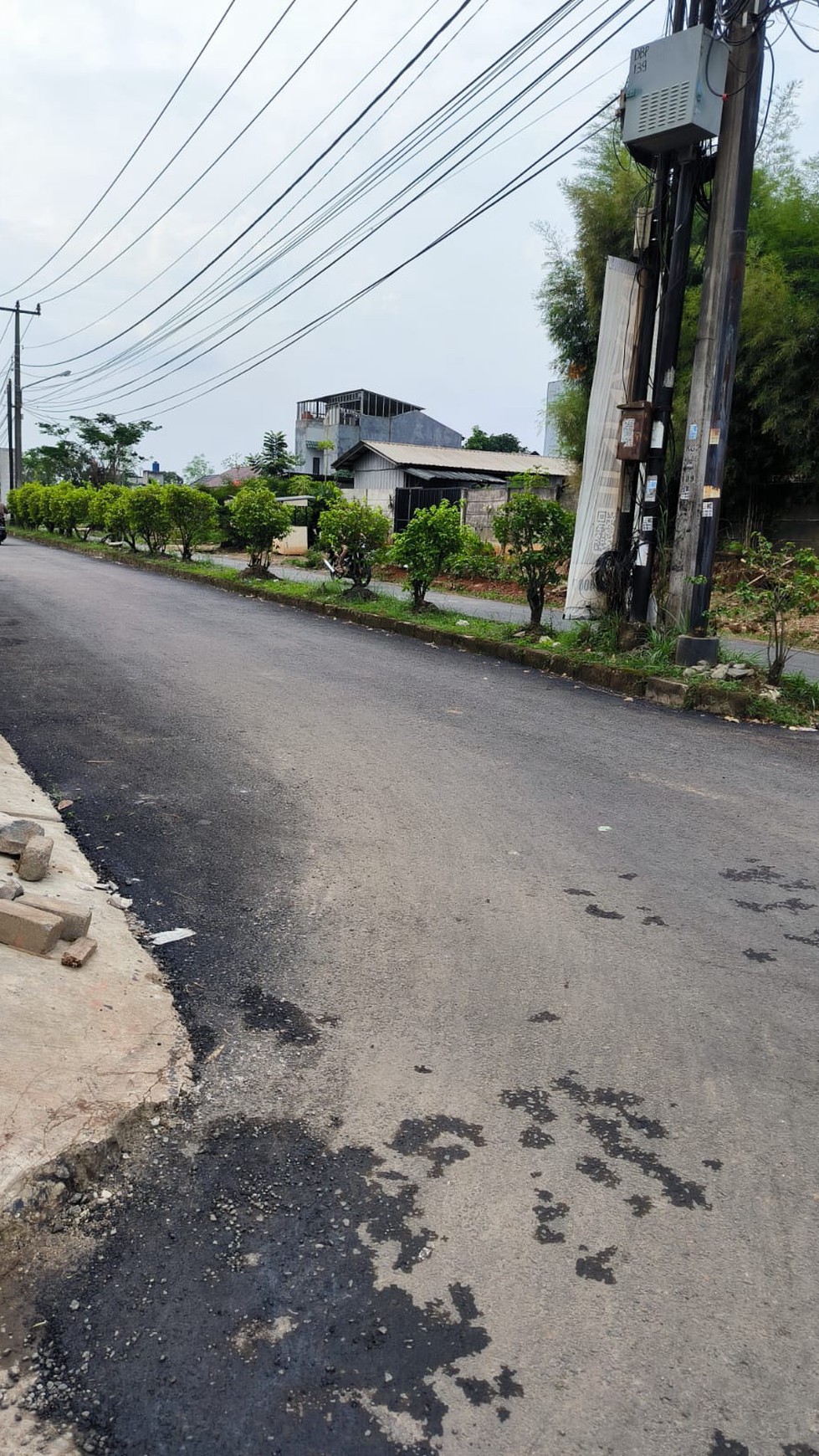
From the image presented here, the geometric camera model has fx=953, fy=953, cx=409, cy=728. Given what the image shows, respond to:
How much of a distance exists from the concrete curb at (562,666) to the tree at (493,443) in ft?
148

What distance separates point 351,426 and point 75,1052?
54819mm

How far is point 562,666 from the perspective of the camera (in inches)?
378

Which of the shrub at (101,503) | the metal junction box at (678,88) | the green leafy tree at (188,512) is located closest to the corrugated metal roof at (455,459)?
the shrub at (101,503)

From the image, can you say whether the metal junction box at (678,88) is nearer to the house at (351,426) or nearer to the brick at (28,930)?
the brick at (28,930)

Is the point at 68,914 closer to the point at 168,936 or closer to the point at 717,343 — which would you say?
the point at 168,936

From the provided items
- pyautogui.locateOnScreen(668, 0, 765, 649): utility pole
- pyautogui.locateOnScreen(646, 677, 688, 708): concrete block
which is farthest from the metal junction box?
pyautogui.locateOnScreen(646, 677, 688, 708): concrete block

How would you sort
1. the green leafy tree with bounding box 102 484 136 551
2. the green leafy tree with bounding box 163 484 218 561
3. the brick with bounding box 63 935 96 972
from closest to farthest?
the brick with bounding box 63 935 96 972 < the green leafy tree with bounding box 163 484 218 561 < the green leafy tree with bounding box 102 484 136 551

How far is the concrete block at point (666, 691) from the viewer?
8.22 meters

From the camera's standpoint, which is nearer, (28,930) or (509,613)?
(28,930)

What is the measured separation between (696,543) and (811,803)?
4.25 metres

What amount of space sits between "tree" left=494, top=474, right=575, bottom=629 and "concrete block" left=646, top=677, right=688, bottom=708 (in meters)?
2.40

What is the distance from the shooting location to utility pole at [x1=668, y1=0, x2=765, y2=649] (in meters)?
8.50

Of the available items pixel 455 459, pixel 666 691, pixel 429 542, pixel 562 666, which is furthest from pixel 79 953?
pixel 455 459

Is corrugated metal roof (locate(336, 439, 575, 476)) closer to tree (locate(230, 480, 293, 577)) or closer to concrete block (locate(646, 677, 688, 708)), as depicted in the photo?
tree (locate(230, 480, 293, 577))
